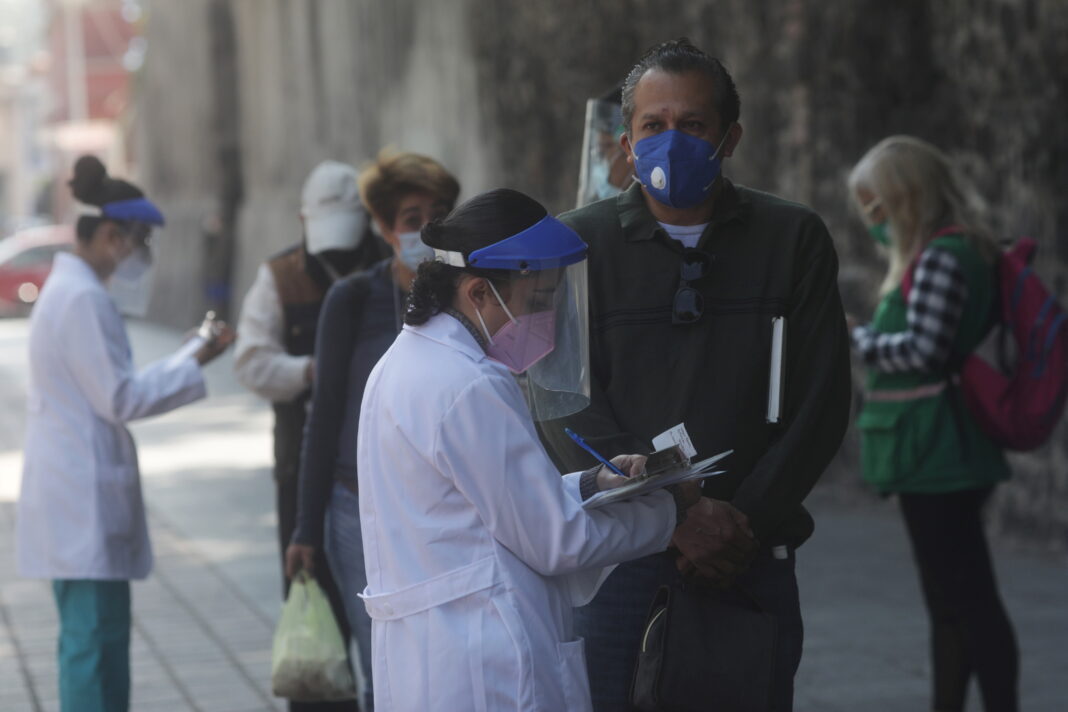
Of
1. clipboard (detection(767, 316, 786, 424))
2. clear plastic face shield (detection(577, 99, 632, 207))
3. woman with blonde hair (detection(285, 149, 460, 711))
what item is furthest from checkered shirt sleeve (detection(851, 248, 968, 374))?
clipboard (detection(767, 316, 786, 424))

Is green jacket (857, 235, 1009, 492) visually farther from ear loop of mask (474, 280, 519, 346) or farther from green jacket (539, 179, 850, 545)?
ear loop of mask (474, 280, 519, 346)

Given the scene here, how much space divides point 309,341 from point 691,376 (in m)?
2.35

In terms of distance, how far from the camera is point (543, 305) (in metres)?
2.87

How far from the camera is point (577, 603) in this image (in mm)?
2955

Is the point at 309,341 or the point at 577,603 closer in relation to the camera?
the point at 577,603

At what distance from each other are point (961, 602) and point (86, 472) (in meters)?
2.68

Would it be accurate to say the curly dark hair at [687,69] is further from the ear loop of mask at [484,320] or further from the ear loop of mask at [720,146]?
the ear loop of mask at [484,320]

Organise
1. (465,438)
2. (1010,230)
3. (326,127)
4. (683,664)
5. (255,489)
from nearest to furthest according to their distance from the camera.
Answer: (465,438) < (683,664) < (1010,230) < (255,489) < (326,127)

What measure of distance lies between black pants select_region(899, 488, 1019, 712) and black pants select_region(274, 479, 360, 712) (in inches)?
71.7

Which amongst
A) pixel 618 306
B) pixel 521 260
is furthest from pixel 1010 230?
pixel 521 260

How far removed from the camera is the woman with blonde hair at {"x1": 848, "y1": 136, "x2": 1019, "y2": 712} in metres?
4.95

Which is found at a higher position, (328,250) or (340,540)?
(328,250)

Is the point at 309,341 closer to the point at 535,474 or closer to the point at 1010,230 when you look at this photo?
the point at 535,474

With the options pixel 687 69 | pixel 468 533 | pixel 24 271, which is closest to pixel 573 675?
pixel 468 533
